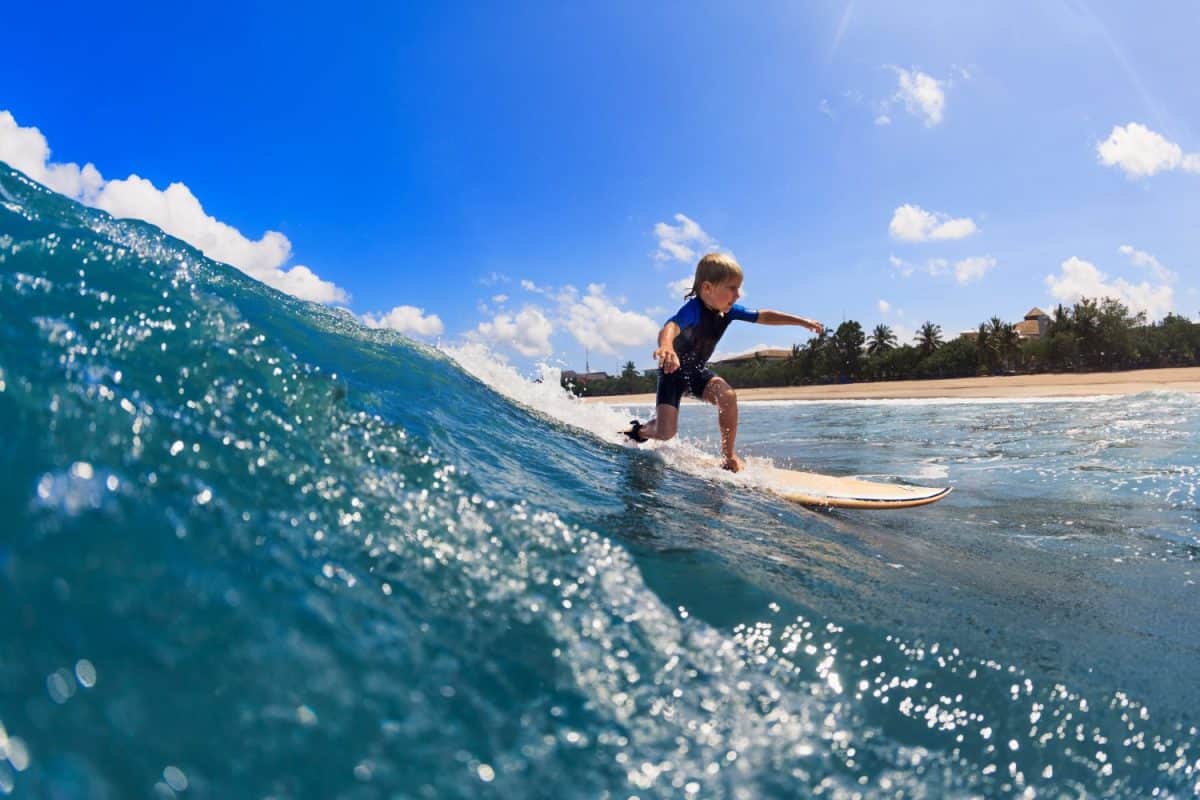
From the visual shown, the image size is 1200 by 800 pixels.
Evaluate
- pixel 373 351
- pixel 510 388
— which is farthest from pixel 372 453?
pixel 510 388

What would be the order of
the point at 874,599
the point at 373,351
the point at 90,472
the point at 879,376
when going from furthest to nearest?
the point at 879,376, the point at 373,351, the point at 874,599, the point at 90,472

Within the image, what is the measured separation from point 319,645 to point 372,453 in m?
0.77

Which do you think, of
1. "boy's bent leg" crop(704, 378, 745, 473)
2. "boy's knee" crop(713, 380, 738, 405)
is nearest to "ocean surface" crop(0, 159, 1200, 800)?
"boy's bent leg" crop(704, 378, 745, 473)

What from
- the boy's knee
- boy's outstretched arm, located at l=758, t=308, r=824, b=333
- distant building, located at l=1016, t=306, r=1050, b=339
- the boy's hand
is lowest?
the boy's knee

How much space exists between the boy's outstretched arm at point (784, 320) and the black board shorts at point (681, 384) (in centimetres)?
81

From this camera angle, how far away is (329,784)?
0.89 m

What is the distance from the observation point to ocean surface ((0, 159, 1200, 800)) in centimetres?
93

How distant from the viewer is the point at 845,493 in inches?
160

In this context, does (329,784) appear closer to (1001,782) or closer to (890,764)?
(890,764)

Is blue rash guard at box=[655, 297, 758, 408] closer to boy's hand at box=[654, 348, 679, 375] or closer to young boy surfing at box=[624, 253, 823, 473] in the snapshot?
young boy surfing at box=[624, 253, 823, 473]

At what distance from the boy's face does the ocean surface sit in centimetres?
329

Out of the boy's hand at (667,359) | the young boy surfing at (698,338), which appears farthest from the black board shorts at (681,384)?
the boy's hand at (667,359)

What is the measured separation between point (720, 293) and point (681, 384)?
0.83 m

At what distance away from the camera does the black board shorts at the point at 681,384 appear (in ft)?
17.4
